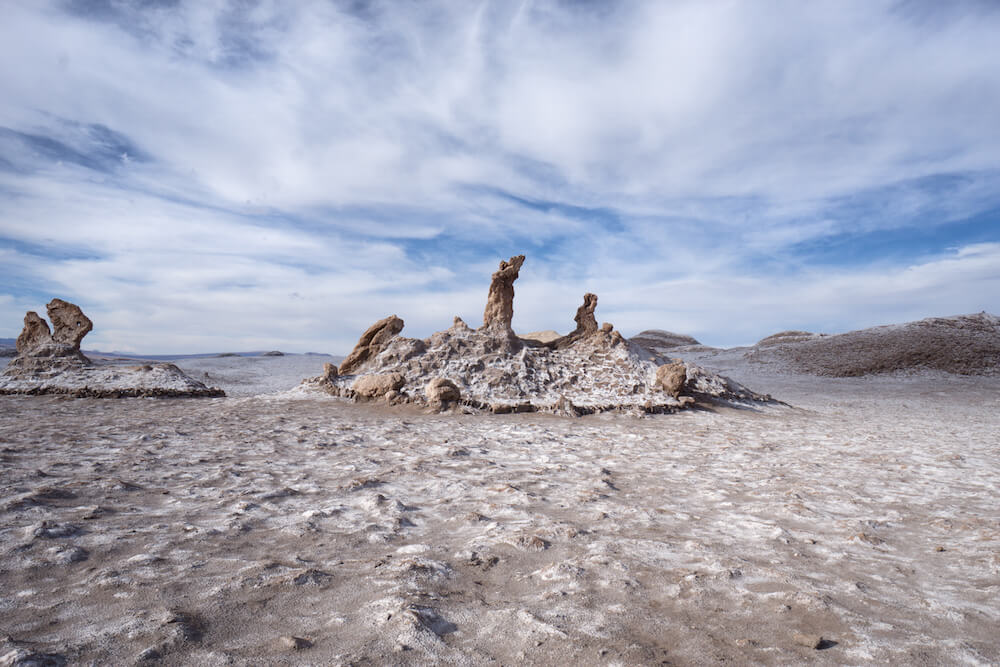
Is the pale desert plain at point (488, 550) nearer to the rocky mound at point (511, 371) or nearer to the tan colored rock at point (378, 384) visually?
the rocky mound at point (511, 371)

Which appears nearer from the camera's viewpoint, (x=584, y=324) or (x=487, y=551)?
(x=487, y=551)

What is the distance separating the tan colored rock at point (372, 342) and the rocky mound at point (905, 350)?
20056 millimetres

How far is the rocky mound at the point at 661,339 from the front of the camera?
45.2 metres

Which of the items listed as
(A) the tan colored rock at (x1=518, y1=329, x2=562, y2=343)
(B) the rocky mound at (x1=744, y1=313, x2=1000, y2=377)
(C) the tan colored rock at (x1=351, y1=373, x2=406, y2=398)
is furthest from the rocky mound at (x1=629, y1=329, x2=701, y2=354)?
(C) the tan colored rock at (x1=351, y1=373, x2=406, y2=398)


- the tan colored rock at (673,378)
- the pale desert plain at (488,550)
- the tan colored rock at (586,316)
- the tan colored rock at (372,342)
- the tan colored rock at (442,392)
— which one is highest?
the tan colored rock at (586,316)

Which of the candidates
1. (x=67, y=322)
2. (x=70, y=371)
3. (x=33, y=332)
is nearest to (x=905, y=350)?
(x=70, y=371)

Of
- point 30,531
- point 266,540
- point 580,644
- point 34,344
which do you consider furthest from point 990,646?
point 34,344

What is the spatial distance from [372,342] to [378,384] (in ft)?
7.20

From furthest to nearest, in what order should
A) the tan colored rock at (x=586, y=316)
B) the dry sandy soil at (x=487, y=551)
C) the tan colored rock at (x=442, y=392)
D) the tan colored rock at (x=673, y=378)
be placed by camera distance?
the tan colored rock at (x=586, y=316) → the tan colored rock at (x=673, y=378) → the tan colored rock at (x=442, y=392) → the dry sandy soil at (x=487, y=551)

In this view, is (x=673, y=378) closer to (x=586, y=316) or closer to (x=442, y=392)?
(x=586, y=316)

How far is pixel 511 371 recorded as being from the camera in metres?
12.9

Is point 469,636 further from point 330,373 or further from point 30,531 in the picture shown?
point 330,373

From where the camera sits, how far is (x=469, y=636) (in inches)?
97.8

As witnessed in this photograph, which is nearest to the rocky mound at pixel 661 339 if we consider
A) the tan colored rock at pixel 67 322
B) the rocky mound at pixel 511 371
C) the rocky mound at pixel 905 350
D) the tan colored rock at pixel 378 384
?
the rocky mound at pixel 905 350
